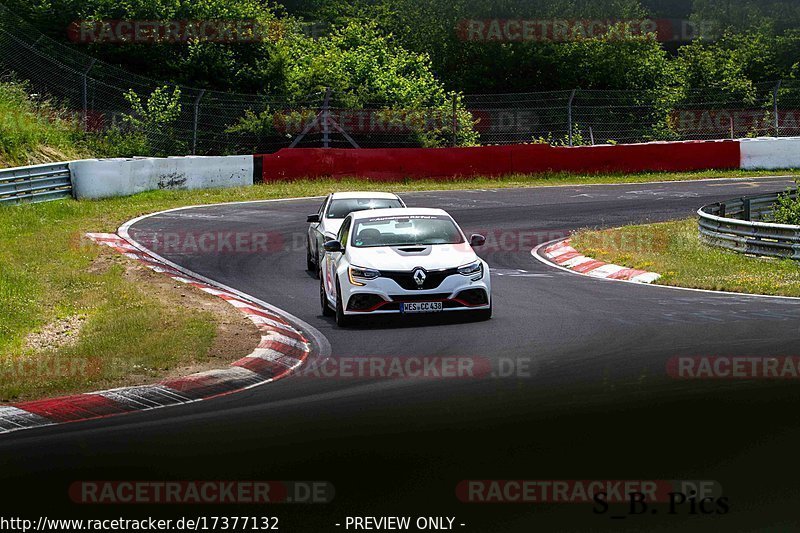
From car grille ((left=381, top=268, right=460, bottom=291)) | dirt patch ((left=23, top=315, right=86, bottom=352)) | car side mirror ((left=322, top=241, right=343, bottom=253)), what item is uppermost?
car side mirror ((left=322, top=241, right=343, bottom=253))

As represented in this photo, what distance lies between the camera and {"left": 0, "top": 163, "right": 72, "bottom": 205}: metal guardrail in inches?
1053

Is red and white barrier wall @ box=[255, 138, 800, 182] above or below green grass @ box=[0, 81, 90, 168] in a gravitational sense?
below

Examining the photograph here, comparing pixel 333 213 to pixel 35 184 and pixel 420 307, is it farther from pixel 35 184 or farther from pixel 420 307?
pixel 35 184

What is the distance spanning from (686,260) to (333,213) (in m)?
5.97

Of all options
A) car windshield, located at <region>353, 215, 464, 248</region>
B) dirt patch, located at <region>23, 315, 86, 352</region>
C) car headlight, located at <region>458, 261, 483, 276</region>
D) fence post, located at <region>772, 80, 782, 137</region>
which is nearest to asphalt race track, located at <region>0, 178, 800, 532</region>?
Answer: car headlight, located at <region>458, 261, 483, 276</region>

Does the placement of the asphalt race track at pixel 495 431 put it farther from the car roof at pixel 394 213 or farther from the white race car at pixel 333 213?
the white race car at pixel 333 213

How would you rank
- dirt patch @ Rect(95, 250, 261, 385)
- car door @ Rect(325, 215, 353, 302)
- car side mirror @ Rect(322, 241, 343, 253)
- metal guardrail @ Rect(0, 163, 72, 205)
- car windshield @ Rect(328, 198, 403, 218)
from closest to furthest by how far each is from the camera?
dirt patch @ Rect(95, 250, 261, 385) < car door @ Rect(325, 215, 353, 302) < car side mirror @ Rect(322, 241, 343, 253) < car windshield @ Rect(328, 198, 403, 218) < metal guardrail @ Rect(0, 163, 72, 205)

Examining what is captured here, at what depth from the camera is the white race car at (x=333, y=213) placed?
19.0 meters

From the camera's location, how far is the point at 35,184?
27.8 metres

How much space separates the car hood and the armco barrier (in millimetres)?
19917

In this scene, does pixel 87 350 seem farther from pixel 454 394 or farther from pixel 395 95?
pixel 395 95

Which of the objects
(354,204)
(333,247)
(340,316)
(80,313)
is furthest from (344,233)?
(354,204)

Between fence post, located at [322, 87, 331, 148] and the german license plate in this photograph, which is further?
fence post, located at [322, 87, 331, 148]

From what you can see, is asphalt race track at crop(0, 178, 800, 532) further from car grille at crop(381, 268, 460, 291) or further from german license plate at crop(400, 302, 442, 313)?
car grille at crop(381, 268, 460, 291)
